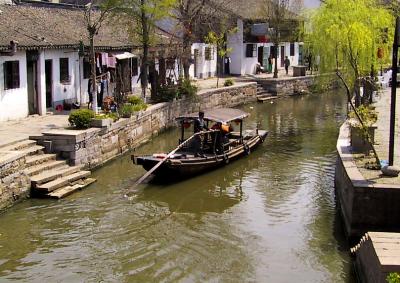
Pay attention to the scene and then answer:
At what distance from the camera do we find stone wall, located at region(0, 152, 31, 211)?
1495 centimetres

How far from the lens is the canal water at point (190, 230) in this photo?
39.4ft

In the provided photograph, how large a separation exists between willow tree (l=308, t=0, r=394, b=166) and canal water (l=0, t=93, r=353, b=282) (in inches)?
145

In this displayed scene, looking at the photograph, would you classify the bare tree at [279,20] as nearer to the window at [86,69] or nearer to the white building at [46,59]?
the white building at [46,59]

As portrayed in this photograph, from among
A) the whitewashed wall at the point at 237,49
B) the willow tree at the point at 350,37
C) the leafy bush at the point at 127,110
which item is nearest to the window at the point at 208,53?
the whitewashed wall at the point at 237,49

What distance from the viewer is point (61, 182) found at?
664 inches

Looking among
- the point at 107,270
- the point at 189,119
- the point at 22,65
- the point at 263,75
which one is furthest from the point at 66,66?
the point at 263,75

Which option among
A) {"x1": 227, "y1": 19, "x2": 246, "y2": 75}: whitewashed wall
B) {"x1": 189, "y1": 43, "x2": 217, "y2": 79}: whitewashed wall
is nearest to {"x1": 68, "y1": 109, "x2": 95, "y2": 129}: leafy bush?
{"x1": 189, "y1": 43, "x2": 217, "y2": 79}: whitewashed wall

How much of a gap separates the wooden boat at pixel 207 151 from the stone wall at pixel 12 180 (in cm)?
340

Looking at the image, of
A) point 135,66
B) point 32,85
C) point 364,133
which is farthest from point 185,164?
point 135,66

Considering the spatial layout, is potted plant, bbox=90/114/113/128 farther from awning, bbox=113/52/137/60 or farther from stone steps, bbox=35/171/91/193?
awning, bbox=113/52/137/60

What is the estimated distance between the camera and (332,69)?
2353cm

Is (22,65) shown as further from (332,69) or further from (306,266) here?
(306,266)

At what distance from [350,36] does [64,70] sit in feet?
38.1

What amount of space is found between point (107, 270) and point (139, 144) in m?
11.8
